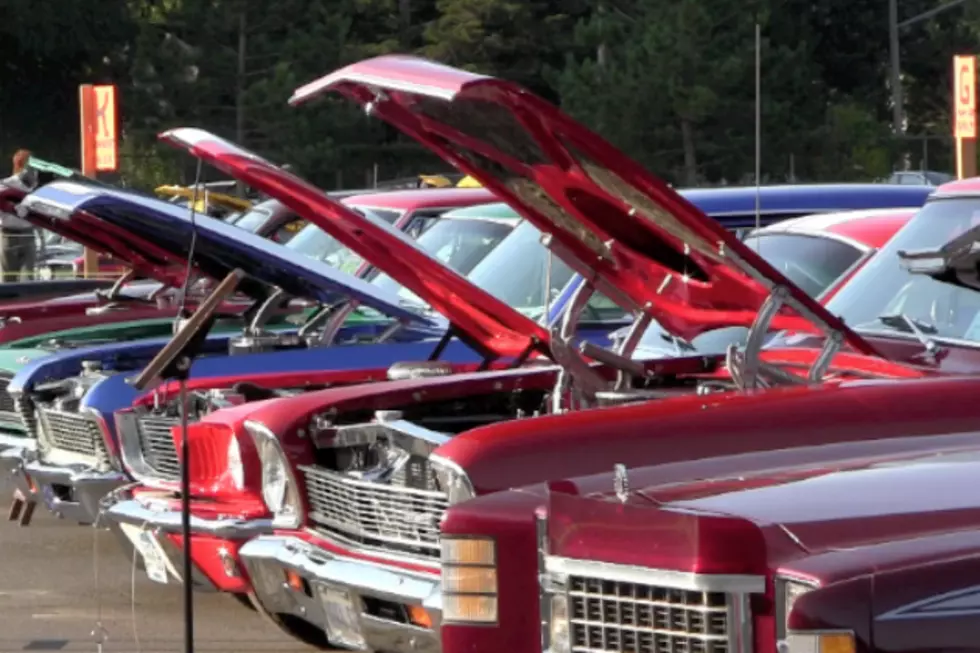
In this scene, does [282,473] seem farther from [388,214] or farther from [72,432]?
[388,214]

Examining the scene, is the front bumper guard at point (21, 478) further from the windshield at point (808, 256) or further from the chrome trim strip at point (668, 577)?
the chrome trim strip at point (668, 577)

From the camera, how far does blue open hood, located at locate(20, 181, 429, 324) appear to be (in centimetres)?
979

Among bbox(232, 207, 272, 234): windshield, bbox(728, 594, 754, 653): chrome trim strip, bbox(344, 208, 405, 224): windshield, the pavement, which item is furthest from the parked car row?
bbox(232, 207, 272, 234): windshield

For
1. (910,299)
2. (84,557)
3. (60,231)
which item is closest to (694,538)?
(910,299)

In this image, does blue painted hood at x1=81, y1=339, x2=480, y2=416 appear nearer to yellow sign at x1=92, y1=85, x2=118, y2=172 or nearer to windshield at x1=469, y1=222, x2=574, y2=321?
windshield at x1=469, y1=222, x2=574, y2=321

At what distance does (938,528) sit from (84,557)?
23.0 feet

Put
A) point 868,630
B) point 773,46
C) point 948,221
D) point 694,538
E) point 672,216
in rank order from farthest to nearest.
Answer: point 773,46 < point 948,221 < point 672,216 < point 694,538 < point 868,630

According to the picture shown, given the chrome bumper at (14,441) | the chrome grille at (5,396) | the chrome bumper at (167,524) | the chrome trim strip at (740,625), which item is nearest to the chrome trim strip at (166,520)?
the chrome bumper at (167,524)

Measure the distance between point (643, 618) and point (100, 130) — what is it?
73.8 feet

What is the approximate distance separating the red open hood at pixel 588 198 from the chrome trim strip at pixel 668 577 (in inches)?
104

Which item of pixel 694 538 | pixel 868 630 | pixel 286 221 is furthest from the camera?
pixel 286 221

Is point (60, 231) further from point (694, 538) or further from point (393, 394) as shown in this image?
point (694, 538)

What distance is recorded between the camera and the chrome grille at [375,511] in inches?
242

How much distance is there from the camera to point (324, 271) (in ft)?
32.2
